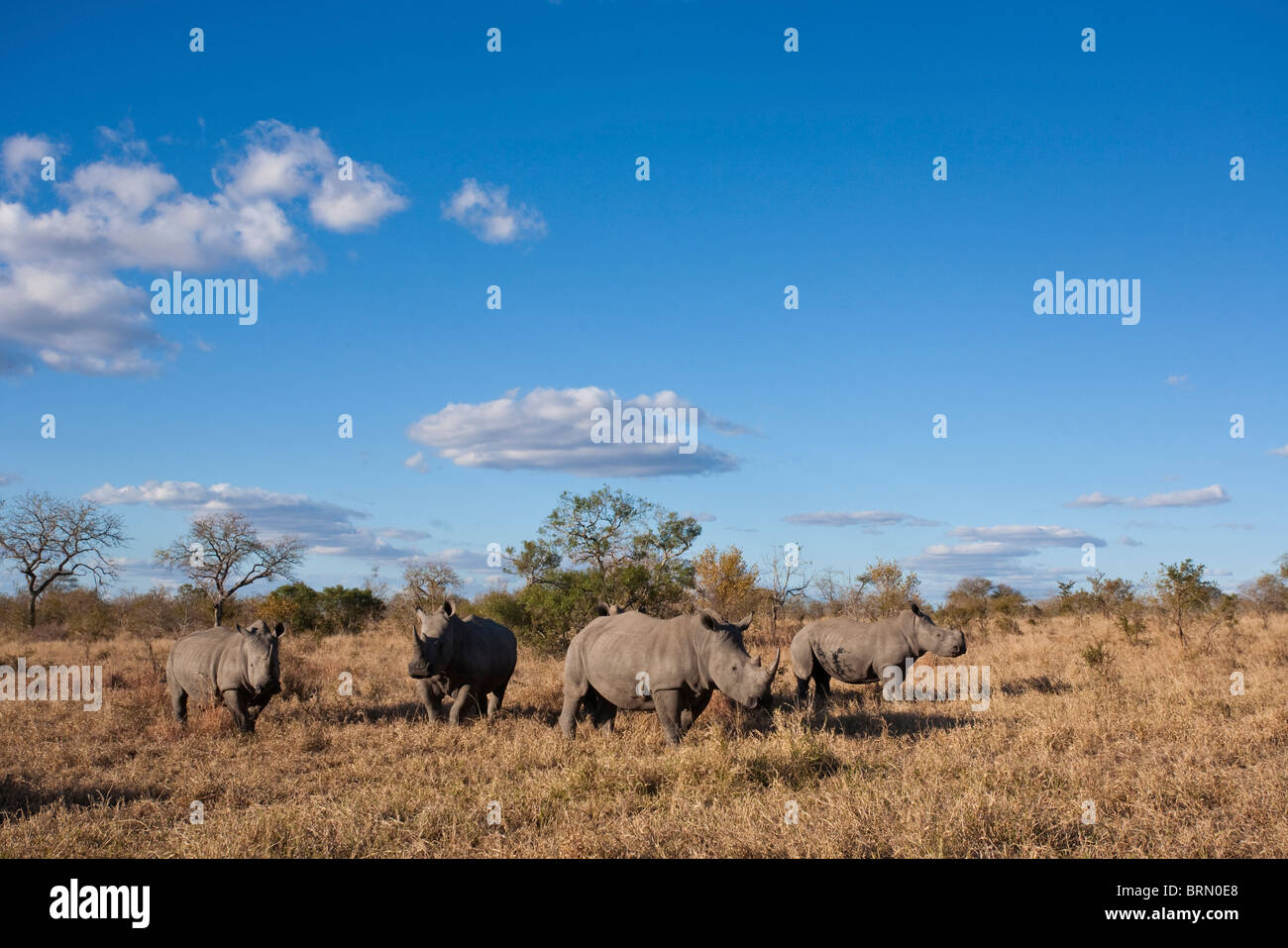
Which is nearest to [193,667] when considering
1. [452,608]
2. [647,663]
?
[452,608]

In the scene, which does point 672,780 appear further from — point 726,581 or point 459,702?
point 726,581

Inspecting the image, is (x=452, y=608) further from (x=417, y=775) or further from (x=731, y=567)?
(x=731, y=567)

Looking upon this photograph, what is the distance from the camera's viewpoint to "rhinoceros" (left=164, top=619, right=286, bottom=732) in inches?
448

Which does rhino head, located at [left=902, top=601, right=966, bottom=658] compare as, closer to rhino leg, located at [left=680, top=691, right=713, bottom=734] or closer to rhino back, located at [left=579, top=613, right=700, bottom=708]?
rhino leg, located at [left=680, top=691, right=713, bottom=734]

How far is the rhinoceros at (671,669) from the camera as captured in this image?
951 centimetres

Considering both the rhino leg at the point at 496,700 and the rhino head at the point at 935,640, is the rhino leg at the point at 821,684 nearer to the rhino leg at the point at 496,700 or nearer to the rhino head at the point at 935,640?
the rhino head at the point at 935,640

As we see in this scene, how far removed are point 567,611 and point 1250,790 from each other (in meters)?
15.6

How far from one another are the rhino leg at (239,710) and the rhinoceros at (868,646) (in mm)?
8459

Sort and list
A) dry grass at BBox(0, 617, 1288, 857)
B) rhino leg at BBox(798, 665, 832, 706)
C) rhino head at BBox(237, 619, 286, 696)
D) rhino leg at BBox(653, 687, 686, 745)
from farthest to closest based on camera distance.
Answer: rhino leg at BBox(798, 665, 832, 706)
rhino head at BBox(237, 619, 286, 696)
rhino leg at BBox(653, 687, 686, 745)
dry grass at BBox(0, 617, 1288, 857)

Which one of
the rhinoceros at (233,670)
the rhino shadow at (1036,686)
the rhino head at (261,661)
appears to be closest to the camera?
the rhino head at (261,661)

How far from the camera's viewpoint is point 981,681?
15266 mm
